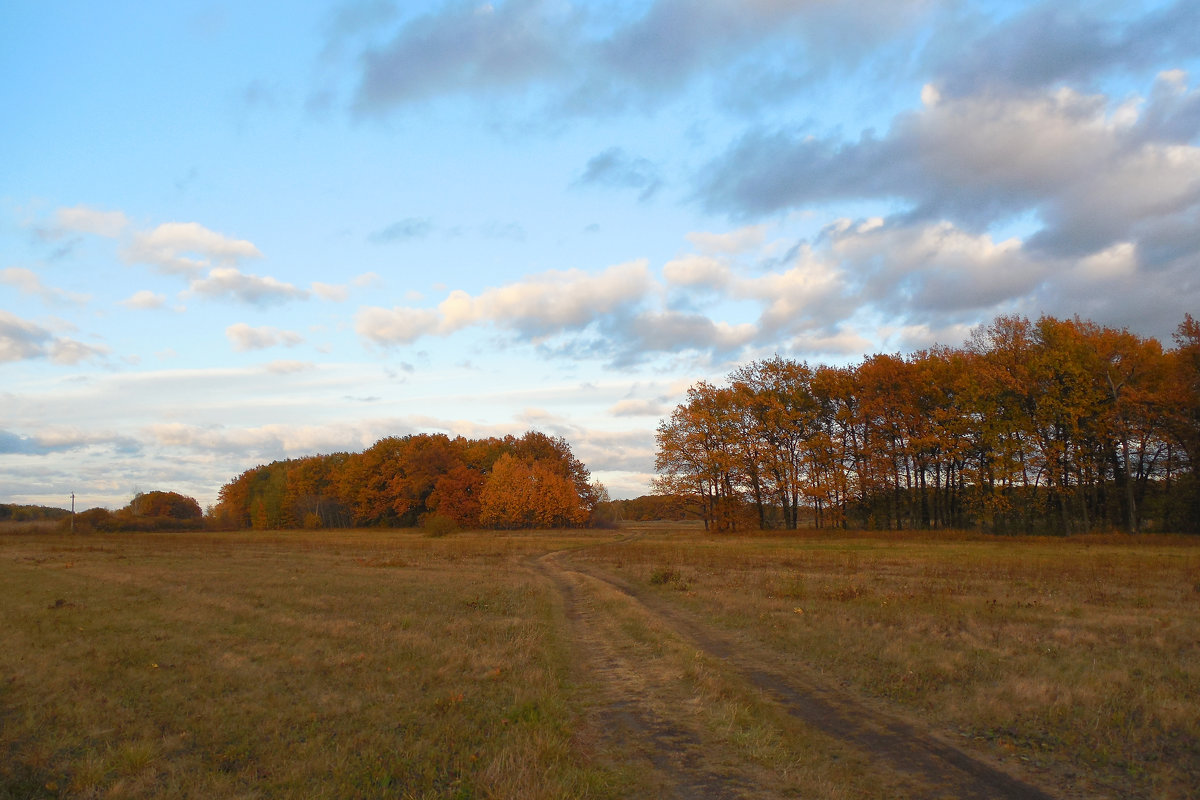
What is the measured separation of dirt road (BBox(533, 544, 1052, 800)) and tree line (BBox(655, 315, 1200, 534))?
45.9 metres

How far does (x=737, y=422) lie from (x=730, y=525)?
412 inches

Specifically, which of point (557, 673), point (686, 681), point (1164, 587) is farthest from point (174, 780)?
point (1164, 587)

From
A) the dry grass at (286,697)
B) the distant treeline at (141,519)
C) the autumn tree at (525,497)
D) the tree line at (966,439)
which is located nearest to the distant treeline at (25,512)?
the distant treeline at (141,519)

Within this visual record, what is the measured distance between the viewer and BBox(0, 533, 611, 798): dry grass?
749cm

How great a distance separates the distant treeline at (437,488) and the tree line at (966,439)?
993 inches

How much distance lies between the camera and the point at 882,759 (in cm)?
782

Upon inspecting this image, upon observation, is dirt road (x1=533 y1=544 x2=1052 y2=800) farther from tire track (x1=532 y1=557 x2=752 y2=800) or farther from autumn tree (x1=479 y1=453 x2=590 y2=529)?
autumn tree (x1=479 y1=453 x2=590 y2=529)

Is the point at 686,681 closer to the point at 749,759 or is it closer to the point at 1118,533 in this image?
the point at 749,759

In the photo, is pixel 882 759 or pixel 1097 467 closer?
pixel 882 759

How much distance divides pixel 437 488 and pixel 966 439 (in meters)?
68.9

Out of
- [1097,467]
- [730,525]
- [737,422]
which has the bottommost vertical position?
[730,525]

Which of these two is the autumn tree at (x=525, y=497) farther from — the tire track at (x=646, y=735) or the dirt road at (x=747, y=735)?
the dirt road at (x=747, y=735)

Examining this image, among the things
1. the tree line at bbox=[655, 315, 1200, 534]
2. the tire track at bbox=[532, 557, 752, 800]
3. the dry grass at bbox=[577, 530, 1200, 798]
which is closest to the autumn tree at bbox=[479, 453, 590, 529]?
the tree line at bbox=[655, 315, 1200, 534]

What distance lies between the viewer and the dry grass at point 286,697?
7.49m
